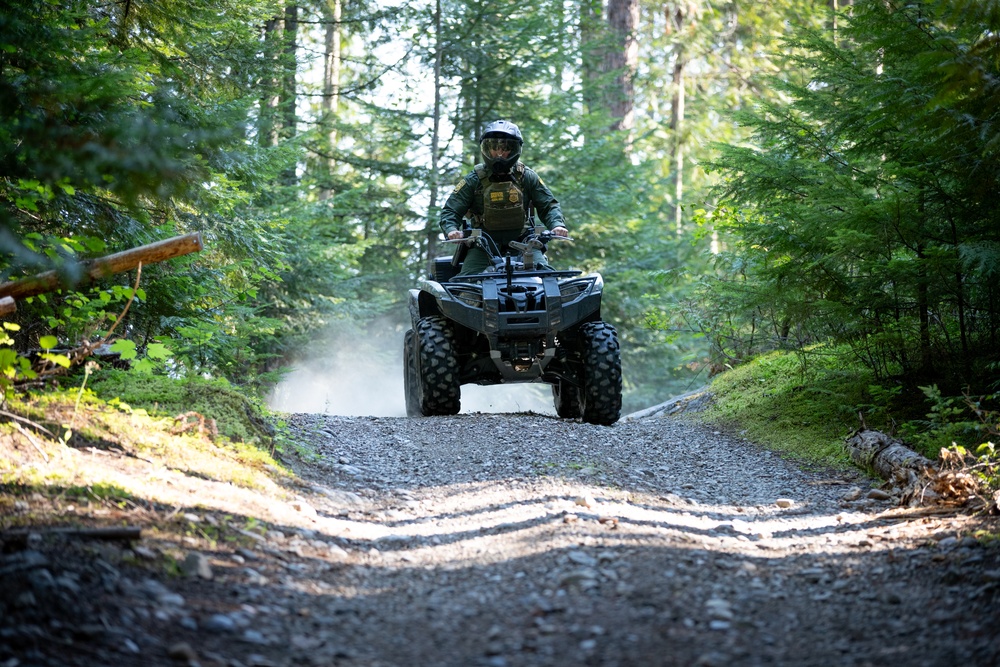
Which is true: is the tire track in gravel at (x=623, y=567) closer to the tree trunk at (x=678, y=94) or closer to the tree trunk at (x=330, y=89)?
the tree trunk at (x=330, y=89)

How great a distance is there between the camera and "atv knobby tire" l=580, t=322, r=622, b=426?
8.69 metres

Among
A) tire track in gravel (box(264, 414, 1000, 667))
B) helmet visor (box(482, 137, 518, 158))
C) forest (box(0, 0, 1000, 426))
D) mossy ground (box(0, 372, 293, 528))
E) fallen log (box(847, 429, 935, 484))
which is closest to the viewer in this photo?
tire track in gravel (box(264, 414, 1000, 667))

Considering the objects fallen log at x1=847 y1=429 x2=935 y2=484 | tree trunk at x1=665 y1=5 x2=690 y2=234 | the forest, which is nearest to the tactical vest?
the forest

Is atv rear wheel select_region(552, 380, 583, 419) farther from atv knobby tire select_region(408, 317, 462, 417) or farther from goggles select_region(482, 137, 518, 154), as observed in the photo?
goggles select_region(482, 137, 518, 154)

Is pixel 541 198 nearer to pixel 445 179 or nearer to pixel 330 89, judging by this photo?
pixel 445 179

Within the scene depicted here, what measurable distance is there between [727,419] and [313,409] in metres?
11.0

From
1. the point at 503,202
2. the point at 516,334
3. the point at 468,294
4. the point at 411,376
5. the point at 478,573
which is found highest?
the point at 503,202

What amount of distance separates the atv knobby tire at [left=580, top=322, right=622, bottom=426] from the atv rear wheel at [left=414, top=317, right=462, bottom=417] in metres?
1.25

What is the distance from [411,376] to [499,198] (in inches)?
85.7

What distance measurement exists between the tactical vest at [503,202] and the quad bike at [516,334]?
47cm

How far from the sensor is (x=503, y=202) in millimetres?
9719

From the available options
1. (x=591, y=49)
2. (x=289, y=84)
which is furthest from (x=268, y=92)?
(x=591, y=49)

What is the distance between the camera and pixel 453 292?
873 centimetres

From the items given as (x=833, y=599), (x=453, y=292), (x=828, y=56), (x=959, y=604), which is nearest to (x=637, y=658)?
(x=833, y=599)
